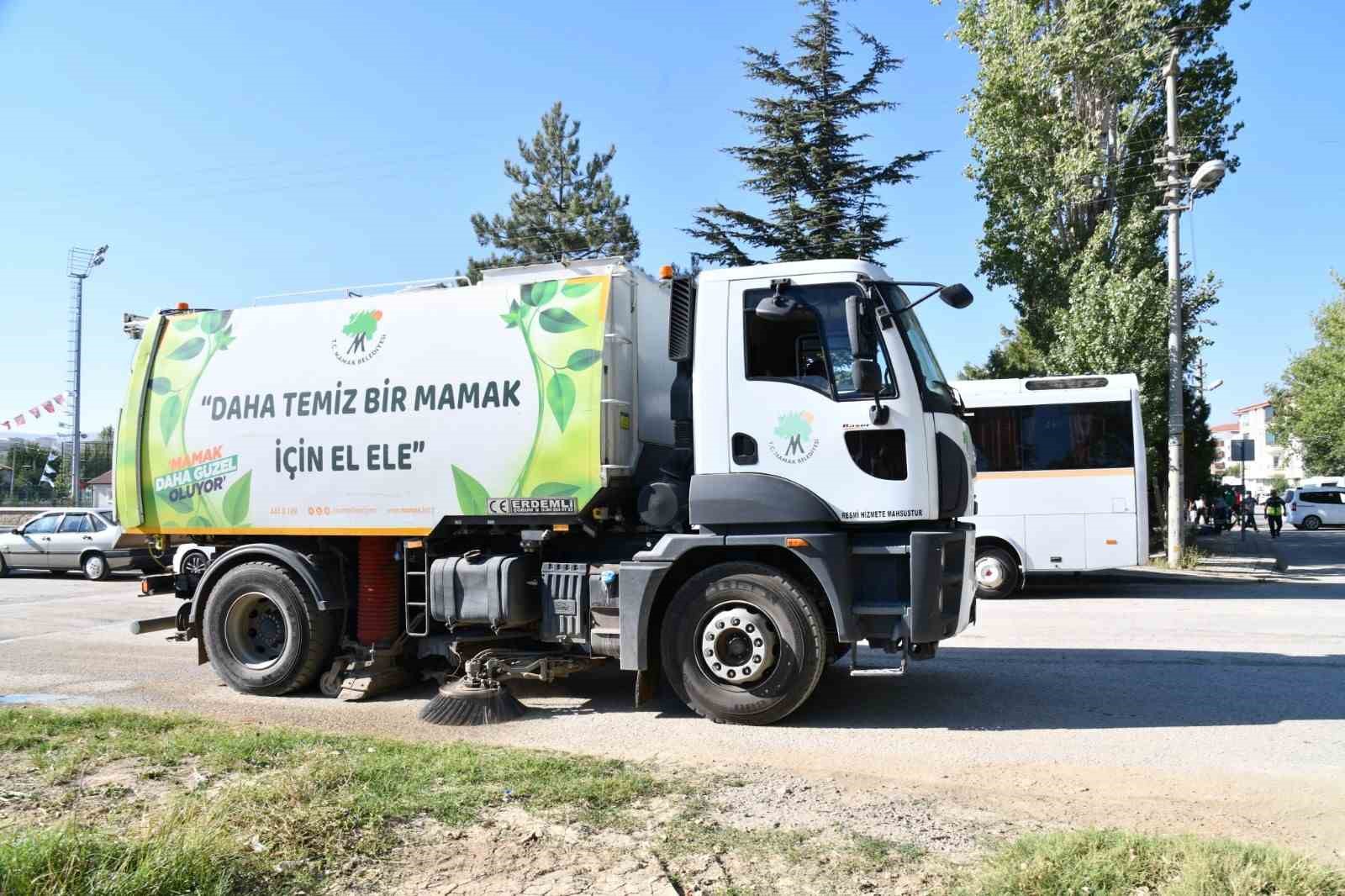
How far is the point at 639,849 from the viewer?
439 centimetres

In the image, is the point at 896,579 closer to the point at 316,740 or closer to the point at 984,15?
the point at 316,740

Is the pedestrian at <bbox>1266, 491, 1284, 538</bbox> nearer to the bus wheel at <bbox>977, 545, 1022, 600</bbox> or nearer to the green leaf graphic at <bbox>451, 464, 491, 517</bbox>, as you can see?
the bus wheel at <bbox>977, 545, 1022, 600</bbox>

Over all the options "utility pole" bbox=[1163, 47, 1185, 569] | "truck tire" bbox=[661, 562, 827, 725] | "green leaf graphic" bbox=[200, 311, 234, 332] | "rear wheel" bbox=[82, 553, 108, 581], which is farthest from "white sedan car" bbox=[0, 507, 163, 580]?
"utility pole" bbox=[1163, 47, 1185, 569]

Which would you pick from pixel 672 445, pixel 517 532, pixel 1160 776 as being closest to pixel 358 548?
pixel 517 532

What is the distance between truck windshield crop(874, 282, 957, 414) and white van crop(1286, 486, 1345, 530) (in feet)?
149

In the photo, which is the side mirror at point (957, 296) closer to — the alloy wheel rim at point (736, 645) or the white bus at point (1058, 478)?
the alloy wheel rim at point (736, 645)

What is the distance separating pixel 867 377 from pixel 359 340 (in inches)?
163

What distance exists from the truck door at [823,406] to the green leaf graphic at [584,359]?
1.01 m

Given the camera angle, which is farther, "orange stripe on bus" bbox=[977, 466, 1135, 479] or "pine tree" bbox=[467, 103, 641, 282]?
"pine tree" bbox=[467, 103, 641, 282]

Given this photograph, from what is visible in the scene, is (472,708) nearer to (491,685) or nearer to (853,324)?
(491,685)

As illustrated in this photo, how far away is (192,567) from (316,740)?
3427mm

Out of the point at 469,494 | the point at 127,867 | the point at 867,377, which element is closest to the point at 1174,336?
the point at 867,377

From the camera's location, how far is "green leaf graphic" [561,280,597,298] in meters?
7.43

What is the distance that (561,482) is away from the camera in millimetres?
7305
